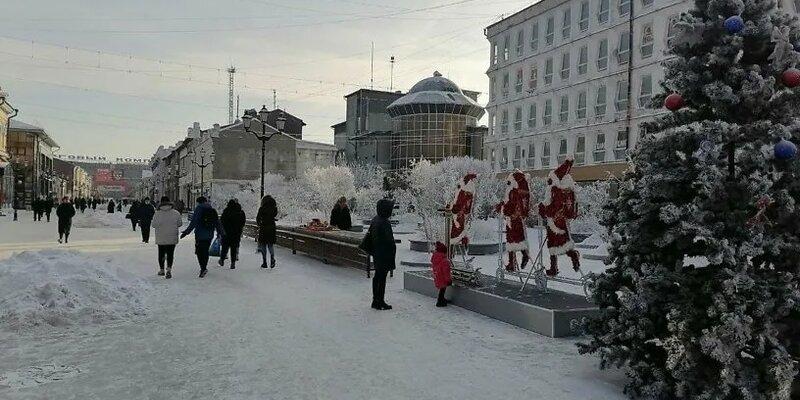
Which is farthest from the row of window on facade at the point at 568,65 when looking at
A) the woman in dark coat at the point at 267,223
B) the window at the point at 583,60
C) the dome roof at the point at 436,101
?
the woman in dark coat at the point at 267,223

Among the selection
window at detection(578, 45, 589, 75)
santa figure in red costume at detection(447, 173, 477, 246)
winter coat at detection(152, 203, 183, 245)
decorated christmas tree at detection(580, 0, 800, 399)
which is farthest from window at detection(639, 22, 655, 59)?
decorated christmas tree at detection(580, 0, 800, 399)

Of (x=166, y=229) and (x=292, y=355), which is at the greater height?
(x=166, y=229)

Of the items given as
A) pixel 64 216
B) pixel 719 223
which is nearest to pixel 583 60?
pixel 64 216

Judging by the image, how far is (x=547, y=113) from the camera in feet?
144

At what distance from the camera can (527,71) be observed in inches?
1820

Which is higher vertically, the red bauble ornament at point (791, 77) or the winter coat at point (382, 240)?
the red bauble ornament at point (791, 77)

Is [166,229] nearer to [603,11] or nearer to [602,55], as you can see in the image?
[602,55]

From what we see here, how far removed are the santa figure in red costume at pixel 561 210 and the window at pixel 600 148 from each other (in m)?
30.8

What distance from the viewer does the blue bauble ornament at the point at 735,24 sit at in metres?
4.79

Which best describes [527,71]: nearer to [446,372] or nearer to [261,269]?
[261,269]

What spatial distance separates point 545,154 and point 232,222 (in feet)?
108

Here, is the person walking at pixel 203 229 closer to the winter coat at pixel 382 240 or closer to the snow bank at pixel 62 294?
the snow bank at pixel 62 294

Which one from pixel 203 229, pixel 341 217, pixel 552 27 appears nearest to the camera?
pixel 203 229

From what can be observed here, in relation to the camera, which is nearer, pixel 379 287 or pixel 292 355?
pixel 292 355
